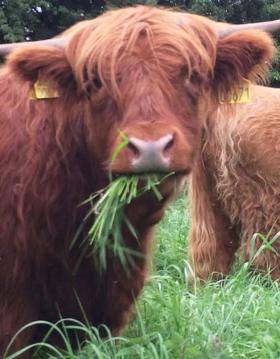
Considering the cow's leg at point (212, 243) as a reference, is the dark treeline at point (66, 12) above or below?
below

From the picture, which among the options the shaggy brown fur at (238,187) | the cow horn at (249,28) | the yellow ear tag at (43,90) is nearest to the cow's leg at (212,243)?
the shaggy brown fur at (238,187)

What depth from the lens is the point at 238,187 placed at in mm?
5629

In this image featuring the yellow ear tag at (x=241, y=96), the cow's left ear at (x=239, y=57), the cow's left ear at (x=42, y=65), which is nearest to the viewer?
the cow's left ear at (x=42, y=65)

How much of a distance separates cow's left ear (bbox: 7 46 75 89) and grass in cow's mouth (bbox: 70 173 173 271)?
18.0 inches

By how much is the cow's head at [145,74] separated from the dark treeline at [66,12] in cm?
1324

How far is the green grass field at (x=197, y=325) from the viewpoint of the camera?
348 cm

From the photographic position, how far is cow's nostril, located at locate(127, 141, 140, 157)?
9.31 ft

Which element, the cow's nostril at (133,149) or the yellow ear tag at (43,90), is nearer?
the cow's nostril at (133,149)

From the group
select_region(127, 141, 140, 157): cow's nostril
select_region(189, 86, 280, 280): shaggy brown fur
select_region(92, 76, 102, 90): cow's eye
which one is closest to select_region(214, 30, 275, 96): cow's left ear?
select_region(92, 76, 102, 90): cow's eye

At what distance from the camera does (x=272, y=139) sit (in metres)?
5.51

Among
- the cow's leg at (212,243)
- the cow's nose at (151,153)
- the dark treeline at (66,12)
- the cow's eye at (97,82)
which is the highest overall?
the cow's eye at (97,82)

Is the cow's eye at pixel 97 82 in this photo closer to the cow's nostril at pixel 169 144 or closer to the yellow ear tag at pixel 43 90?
the yellow ear tag at pixel 43 90

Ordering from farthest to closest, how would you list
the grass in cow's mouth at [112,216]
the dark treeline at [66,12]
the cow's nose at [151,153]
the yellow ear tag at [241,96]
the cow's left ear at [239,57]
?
the dark treeline at [66,12] < the yellow ear tag at [241,96] < the cow's left ear at [239,57] < the grass in cow's mouth at [112,216] < the cow's nose at [151,153]

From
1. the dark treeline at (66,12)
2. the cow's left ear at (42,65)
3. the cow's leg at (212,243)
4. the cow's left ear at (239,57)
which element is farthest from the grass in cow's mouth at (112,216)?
the dark treeline at (66,12)
